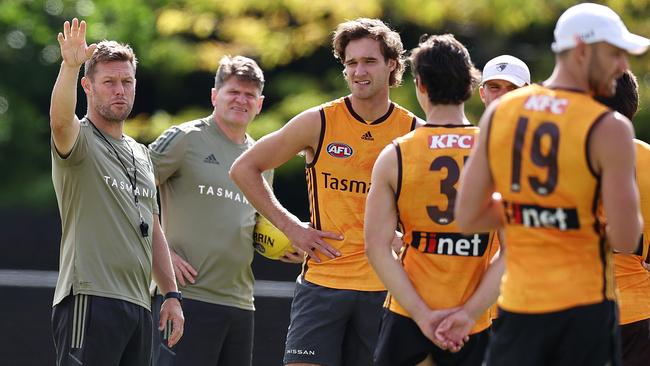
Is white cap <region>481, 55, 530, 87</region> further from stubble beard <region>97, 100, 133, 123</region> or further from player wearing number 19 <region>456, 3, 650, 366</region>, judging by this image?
player wearing number 19 <region>456, 3, 650, 366</region>

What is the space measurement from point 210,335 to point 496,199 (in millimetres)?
2821

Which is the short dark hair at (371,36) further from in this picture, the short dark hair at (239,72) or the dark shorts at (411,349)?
the dark shorts at (411,349)

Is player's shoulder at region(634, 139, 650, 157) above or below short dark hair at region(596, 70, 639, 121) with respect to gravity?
below

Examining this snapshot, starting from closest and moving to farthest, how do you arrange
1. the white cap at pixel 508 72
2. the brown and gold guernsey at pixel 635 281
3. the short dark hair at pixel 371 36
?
→ the brown and gold guernsey at pixel 635 281
the short dark hair at pixel 371 36
the white cap at pixel 508 72

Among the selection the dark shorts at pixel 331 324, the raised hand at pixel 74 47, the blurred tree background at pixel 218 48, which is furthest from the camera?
the blurred tree background at pixel 218 48

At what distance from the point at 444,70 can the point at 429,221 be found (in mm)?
584

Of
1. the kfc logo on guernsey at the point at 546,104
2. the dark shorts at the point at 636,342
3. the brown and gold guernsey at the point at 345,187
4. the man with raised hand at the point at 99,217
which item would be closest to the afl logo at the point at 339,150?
the brown and gold guernsey at the point at 345,187

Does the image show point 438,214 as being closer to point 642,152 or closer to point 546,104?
point 546,104

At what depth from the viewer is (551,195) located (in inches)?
148

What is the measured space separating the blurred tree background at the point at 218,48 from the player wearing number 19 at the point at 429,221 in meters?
9.00

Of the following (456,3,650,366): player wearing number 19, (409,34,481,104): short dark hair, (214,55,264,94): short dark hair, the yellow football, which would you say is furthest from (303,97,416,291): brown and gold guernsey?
(456,3,650,366): player wearing number 19

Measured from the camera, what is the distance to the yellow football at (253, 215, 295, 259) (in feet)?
21.2

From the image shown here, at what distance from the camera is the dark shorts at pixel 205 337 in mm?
6449

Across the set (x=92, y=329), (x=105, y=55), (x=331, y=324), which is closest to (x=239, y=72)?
(x=105, y=55)
